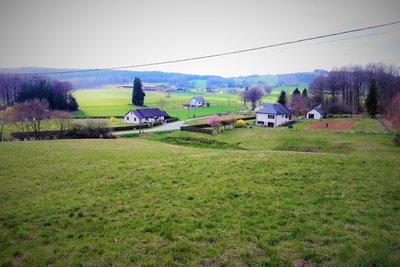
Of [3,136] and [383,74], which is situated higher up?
[383,74]

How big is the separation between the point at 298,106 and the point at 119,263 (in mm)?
88459

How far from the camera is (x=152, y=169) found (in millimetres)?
14000

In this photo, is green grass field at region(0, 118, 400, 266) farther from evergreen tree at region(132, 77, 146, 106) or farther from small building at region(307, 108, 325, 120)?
evergreen tree at region(132, 77, 146, 106)

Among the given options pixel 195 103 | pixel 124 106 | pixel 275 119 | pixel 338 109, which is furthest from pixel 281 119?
pixel 195 103

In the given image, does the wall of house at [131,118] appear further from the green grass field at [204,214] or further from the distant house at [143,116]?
the green grass field at [204,214]

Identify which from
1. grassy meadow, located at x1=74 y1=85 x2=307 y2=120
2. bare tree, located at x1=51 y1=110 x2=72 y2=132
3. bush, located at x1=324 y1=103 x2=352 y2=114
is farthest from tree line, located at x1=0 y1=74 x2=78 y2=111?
bush, located at x1=324 y1=103 x2=352 y2=114

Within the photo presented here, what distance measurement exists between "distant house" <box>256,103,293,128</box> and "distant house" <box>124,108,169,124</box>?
3335 centimetres

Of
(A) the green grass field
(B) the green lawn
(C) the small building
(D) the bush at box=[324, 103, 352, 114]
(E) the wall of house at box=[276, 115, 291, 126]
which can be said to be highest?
(B) the green lawn

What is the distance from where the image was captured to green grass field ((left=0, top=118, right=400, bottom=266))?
589 centimetres

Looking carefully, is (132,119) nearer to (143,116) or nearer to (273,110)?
(143,116)

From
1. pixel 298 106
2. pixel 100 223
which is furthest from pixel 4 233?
pixel 298 106

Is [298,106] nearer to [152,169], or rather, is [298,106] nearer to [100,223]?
[152,169]

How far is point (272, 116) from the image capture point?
63.9 metres

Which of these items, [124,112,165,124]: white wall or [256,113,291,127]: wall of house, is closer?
[256,113,291,127]: wall of house
